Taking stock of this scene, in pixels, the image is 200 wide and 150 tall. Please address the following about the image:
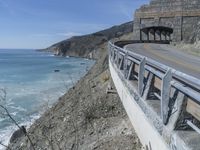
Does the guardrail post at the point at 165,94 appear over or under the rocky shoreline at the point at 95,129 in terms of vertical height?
over

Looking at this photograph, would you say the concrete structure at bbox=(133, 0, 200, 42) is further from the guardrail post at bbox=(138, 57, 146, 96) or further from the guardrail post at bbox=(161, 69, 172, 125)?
the guardrail post at bbox=(161, 69, 172, 125)

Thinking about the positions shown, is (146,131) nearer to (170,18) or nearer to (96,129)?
(96,129)

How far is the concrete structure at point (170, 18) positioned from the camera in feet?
156

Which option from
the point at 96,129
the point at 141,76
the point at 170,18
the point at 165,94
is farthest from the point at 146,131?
the point at 170,18

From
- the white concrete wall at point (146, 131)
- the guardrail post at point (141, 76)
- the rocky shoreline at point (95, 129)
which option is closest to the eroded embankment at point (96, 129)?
the rocky shoreline at point (95, 129)

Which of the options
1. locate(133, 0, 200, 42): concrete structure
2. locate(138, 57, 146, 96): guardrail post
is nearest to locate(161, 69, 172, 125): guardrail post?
locate(138, 57, 146, 96): guardrail post

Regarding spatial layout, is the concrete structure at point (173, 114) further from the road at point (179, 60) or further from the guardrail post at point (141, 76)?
the road at point (179, 60)

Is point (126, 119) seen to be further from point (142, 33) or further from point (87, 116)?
point (142, 33)

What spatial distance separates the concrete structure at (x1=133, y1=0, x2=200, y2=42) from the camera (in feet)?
156

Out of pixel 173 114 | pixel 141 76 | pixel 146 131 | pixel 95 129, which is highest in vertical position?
pixel 141 76

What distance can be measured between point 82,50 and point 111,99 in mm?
180645

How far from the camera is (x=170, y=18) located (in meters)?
49.7

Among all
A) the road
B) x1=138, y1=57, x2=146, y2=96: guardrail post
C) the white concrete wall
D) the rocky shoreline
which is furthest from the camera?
the road

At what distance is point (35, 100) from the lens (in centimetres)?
4369
